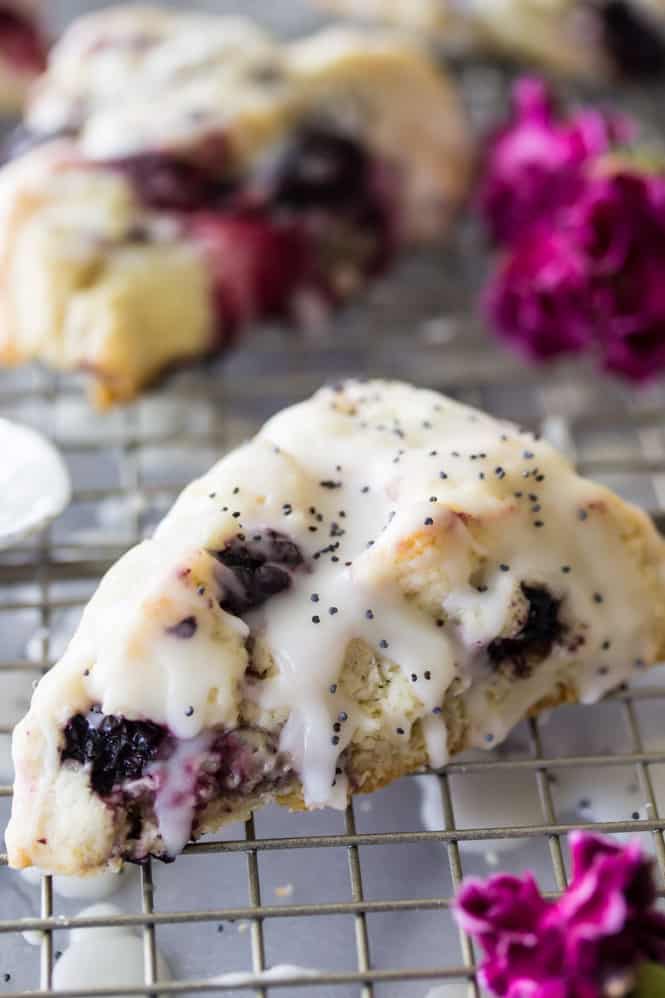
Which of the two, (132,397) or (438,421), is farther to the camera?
(132,397)

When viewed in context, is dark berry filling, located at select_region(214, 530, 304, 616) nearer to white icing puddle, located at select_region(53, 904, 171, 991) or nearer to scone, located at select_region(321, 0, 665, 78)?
white icing puddle, located at select_region(53, 904, 171, 991)

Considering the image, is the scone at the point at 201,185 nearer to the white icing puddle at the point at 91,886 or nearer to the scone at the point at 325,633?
the scone at the point at 325,633

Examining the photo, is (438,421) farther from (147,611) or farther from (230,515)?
(147,611)

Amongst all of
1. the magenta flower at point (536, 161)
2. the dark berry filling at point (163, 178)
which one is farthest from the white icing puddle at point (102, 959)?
the magenta flower at point (536, 161)

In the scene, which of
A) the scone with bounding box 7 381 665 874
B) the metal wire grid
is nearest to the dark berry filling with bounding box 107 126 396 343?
the metal wire grid

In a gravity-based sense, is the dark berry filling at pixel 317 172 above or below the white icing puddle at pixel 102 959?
above

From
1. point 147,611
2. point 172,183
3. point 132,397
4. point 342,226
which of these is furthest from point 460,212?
point 147,611

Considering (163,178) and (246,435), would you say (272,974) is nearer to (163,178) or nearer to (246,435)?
(246,435)
